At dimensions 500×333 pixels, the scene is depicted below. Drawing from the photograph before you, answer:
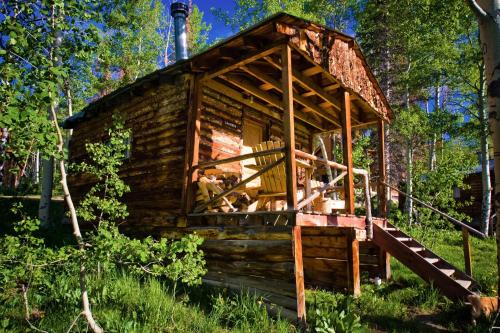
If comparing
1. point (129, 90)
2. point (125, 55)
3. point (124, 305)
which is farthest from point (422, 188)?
point (125, 55)

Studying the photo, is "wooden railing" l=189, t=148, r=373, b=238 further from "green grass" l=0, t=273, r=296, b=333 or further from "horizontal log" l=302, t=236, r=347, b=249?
"green grass" l=0, t=273, r=296, b=333

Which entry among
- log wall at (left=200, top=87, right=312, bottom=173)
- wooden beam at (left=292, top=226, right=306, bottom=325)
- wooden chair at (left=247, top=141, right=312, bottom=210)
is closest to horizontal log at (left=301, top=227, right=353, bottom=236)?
wooden chair at (left=247, top=141, right=312, bottom=210)

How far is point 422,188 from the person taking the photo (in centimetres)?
1184

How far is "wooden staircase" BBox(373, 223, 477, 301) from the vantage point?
6.24 meters

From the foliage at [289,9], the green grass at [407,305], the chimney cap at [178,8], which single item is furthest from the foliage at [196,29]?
the green grass at [407,305]

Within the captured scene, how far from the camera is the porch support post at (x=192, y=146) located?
6.69 metres

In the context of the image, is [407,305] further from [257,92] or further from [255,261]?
[257,92]

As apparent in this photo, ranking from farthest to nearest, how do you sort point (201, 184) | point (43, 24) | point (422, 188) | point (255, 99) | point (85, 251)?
point (422, 188) → point (255, 99) → point (201, 184) → point (43, 24) → point (85, 251)

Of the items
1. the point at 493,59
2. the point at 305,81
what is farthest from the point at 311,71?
the point at 493,59

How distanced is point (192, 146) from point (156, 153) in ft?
4.76

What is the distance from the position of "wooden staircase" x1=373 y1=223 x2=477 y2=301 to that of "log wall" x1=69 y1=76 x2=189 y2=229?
4291mm

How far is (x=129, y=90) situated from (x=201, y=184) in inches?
135

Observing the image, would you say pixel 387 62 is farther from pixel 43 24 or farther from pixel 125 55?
pixel 43 24

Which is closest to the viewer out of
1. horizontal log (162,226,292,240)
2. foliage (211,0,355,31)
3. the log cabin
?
horizontal log (162,226,292,240)
